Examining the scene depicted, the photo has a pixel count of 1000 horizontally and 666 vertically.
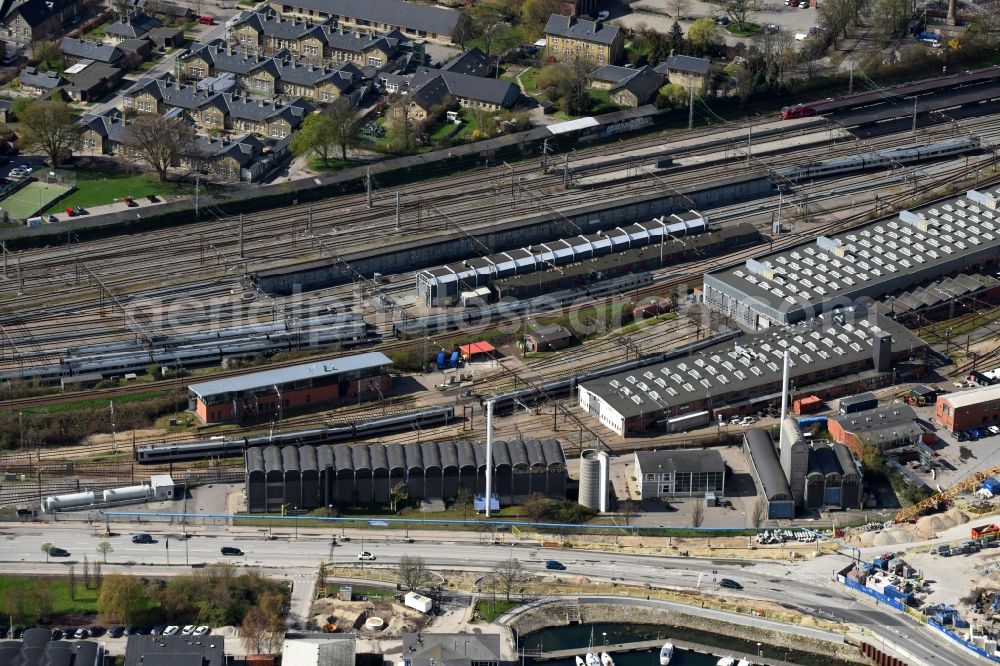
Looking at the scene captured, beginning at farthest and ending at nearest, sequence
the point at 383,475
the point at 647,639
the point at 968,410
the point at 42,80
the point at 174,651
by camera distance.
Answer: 1. the point at 42,80
2. the point at 968,410
3. the point at 383,475
4. the point at 647,639
5. the point at 174,651

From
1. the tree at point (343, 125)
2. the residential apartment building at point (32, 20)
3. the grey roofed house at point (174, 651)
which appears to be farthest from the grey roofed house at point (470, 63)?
the grey roofed house at point (174, 651)

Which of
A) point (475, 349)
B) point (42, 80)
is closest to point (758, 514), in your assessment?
point (475, 349)

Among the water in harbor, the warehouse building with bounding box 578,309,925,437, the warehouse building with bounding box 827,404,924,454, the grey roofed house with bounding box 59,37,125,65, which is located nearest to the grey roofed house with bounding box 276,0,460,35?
the grey roofed house with bounding box 59,37,125,65

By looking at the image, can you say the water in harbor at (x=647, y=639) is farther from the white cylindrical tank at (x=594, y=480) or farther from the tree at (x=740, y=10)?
the tree at (x=740, y=10)

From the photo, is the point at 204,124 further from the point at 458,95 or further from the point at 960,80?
the point at 960,80

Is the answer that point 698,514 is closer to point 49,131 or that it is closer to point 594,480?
point 594,480

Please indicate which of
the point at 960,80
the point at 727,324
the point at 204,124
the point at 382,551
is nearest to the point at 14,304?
the point at 204,124
